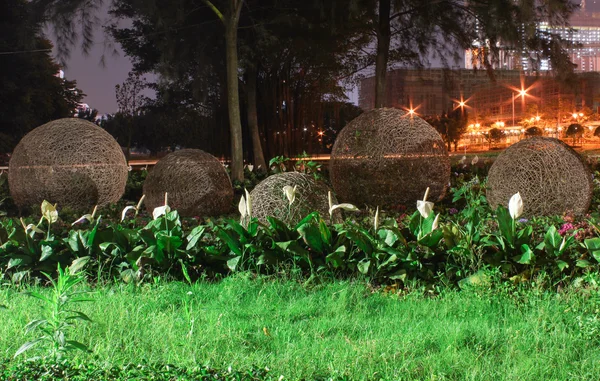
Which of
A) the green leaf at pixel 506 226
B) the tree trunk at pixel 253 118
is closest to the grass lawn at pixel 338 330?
the green leaf at pixel 506 226

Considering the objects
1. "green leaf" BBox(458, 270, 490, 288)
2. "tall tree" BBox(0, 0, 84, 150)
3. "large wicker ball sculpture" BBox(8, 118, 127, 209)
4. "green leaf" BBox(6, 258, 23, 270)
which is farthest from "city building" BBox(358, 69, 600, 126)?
"green leaf" BBox(6, 258, 23, 270)

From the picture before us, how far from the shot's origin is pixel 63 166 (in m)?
9.98

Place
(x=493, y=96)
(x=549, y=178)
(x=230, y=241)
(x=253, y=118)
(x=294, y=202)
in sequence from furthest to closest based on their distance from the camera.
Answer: (x=493, y=96) < (x=253, y=118) < (x=549, y=178) < (x=294, y=202) < (x=230, y=241)

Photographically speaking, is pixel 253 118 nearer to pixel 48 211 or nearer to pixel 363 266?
pixel 48 211

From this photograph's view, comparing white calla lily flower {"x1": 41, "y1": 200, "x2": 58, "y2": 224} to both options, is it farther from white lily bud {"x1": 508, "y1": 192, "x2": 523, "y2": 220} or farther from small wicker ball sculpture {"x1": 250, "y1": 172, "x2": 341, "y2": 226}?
white lily bud {"x1": 508, "y1": 192, "x2": 523, "y2": 220}

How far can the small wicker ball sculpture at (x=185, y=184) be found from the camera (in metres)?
8.73

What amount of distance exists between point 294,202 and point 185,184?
8.64ft

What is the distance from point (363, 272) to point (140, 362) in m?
2.11

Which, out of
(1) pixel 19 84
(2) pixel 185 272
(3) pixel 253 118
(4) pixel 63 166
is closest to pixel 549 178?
(2) pixel 185 272

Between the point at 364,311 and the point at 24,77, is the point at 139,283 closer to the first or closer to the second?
the point at 364,311

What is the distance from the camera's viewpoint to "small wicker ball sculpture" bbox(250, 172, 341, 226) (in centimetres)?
655

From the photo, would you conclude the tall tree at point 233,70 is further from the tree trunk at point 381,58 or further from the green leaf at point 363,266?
the green leaf at point 363,266

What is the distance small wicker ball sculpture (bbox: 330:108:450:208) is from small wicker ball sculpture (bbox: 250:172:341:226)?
2492mm

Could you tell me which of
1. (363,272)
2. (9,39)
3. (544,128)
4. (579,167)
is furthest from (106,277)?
(9,39)
